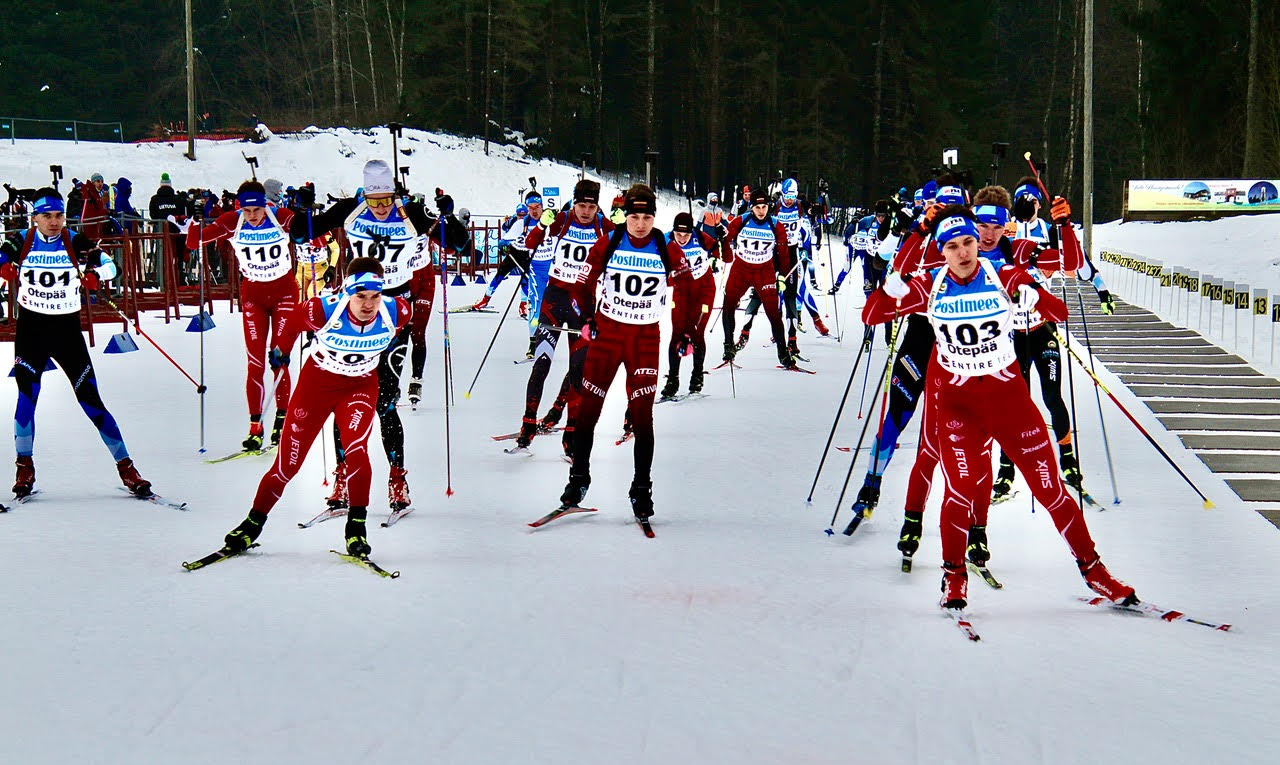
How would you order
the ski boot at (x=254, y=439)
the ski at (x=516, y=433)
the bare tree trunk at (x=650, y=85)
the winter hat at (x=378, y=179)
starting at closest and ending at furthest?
the winter hat at (x=378, y=179) → the ski boot at (x=254, y=439) → the ski at (x=516, y=433) → the bare tree trunk at (x=650, y=85)

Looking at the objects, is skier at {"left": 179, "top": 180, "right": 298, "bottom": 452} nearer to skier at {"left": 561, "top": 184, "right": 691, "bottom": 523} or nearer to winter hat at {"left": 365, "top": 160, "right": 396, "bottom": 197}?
winter hat at {"left": 365, "top": 160, "right": 396, "bottom": 197}

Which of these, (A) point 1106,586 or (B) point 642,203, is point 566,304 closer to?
(B) point 642,203

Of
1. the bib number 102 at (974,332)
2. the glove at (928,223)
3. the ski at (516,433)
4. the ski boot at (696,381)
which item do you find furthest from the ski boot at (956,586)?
the ski boot at (696,381)

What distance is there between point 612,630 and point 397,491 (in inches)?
107

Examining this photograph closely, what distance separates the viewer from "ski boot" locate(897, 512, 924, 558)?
22.9ft

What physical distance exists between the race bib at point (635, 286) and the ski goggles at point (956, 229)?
2210mm

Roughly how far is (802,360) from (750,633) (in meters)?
10.9

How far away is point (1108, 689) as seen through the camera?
16.9ft

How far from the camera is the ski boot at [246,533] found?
22.9 ft

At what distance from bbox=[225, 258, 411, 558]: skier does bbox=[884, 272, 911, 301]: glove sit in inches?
106

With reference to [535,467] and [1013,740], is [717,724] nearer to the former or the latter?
[1013,740]

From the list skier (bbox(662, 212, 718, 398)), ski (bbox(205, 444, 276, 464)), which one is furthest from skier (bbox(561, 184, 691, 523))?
skier (bbox(662, 212, 718, 398))

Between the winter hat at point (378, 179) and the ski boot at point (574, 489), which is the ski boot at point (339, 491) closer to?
the ski boot at point (574, 489)

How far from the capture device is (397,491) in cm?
815
